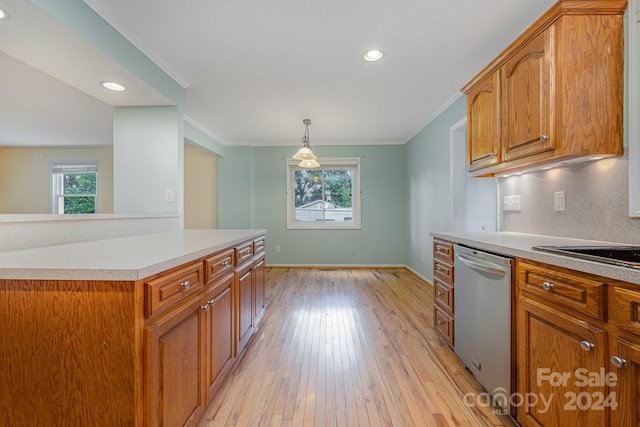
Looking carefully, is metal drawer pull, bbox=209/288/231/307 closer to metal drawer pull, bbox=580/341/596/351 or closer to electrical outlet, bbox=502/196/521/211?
Result: metal drawer pull, bbox=580/341/596/351

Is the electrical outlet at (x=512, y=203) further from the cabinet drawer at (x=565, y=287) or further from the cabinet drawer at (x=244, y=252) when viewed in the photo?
the cabinet drawer at (x=244, y=252)

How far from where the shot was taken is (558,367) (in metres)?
1.12

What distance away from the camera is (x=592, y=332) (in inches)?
38.5

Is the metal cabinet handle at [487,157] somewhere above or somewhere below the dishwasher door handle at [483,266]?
above

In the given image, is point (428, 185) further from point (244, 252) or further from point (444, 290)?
point (244, 252)

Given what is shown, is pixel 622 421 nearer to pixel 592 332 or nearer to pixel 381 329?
pixel 592 332

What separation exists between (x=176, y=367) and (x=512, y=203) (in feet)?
8.11

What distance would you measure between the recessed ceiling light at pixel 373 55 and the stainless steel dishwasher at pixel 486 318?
1628 mm

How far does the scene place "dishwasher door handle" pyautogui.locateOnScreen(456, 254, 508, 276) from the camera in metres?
1.45

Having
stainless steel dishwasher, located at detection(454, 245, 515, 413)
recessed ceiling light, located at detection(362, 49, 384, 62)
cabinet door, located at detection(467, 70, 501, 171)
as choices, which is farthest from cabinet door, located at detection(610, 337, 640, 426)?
recessed ceiling light, located at detection(362, 49, 384, 62)

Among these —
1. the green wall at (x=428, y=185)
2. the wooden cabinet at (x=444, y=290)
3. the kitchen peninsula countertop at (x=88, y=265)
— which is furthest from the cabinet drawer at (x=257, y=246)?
the green wall at (x=428, y=185)

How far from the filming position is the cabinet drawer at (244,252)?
1.91m

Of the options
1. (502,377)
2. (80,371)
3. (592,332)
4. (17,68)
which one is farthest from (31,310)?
(17,68)

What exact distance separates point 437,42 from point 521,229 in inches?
61.4
